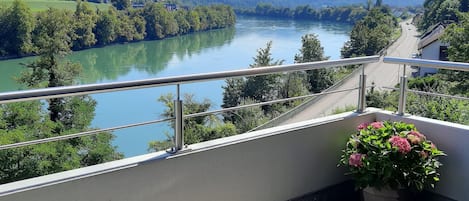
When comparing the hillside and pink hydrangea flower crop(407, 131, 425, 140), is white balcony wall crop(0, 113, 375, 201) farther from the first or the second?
the hillside

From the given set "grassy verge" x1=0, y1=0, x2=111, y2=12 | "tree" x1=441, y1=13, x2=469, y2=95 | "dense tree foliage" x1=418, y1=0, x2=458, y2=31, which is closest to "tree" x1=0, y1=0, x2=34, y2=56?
"grassy verge" x1=0, y1=0, x2=111, y2=12

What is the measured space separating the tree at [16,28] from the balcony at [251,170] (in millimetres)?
28770

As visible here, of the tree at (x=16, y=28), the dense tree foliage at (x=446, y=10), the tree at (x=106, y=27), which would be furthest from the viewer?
the dense tree foliage at (x=446, y=10)

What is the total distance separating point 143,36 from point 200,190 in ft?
142

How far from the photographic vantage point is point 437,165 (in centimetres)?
224

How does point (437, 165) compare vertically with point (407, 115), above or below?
below

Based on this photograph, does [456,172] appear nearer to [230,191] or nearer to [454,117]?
[454,117]

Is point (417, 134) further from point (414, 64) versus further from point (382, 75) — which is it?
point (382, 75)

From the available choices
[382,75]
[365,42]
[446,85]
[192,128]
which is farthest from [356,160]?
[365,42]

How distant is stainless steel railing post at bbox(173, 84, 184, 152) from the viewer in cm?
191

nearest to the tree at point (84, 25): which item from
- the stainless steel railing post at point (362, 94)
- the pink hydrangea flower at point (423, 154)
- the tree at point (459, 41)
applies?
the tree at point (459, 41)

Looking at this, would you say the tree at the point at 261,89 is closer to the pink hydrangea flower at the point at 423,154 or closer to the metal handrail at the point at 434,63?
the metal handrail at the point at 434,63

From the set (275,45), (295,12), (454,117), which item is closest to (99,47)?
(275,45)

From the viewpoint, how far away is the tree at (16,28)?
2880cm
